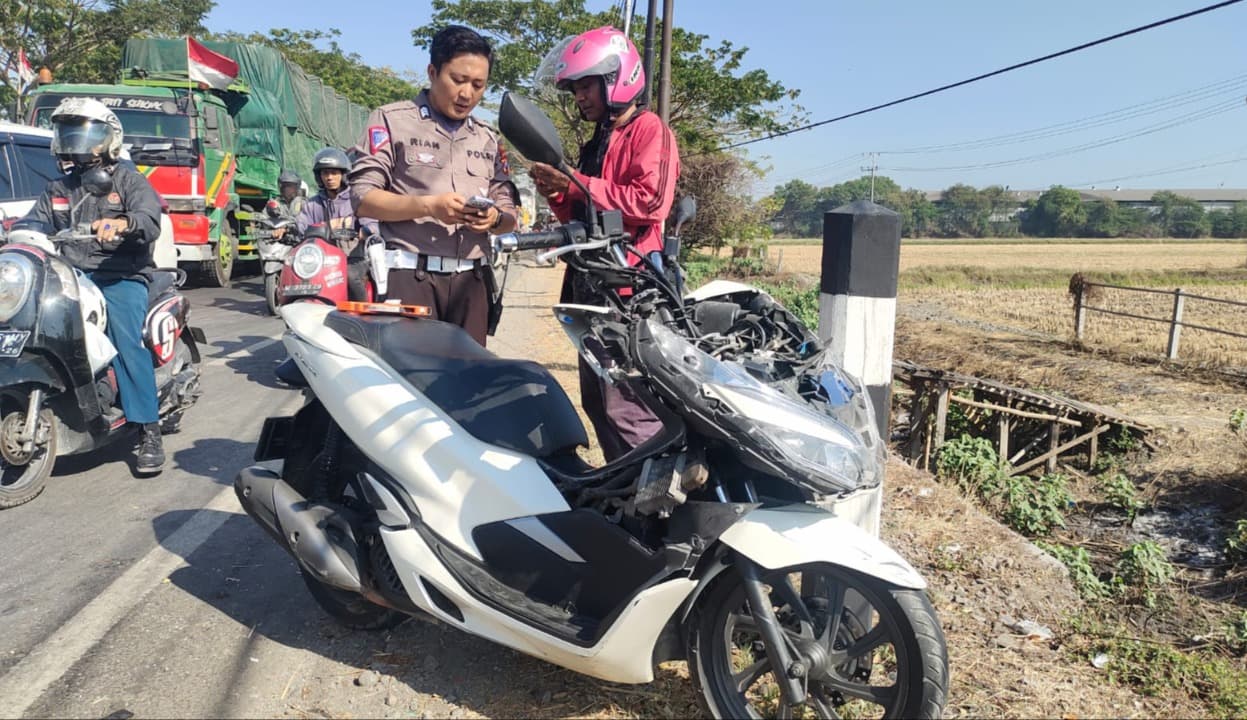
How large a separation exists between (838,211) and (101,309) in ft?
12.8

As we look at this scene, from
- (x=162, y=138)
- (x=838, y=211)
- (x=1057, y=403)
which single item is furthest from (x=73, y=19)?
(x=838, y=211)

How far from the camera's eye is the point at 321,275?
633 cm

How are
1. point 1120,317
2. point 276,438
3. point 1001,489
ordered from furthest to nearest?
point 1120,317 → point 1001,489 → point 276,438

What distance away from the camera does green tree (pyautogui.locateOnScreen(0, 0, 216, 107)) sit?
925 inches

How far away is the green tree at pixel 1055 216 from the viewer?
247 feet

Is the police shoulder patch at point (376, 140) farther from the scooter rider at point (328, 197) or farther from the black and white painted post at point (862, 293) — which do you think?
the scooter rider at point (328, 197)

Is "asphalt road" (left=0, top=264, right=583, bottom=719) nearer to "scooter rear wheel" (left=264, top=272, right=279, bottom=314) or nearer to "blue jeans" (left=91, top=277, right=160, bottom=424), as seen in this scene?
"blue jeans" (left=91, top=277, right=160, bottom=424)

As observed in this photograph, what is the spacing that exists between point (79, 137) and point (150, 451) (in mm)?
1680

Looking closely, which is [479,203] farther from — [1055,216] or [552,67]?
[1055,216]

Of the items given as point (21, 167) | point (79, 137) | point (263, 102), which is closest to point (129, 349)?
point (79, 137)

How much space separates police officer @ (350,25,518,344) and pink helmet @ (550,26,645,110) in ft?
1.90

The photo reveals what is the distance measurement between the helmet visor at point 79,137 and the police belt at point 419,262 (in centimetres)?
212

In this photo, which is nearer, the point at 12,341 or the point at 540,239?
the point at 540,239

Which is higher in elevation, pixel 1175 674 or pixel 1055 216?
pixel 1055 216
